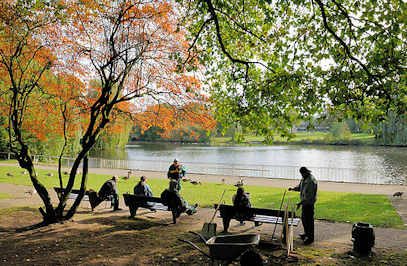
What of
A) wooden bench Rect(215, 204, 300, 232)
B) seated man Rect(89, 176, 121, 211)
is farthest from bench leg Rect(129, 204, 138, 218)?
wooden bench Rect(215, 204, 300, 232)

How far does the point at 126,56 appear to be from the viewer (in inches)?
373

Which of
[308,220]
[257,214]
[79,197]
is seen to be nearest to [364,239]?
[308,220]

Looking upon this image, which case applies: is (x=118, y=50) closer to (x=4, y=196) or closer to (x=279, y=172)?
(x=4, y=196)

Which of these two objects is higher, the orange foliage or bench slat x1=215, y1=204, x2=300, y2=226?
the orange foliage

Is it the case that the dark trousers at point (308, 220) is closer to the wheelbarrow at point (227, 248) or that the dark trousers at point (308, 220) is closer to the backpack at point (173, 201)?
the wheelbarrow at point (227, 248)

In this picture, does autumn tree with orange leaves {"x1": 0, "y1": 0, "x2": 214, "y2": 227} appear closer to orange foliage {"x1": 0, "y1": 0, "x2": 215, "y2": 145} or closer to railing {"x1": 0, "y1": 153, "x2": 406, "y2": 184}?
orange foliage {"x1": 0, "y1": 0, "x2": 215, "y2": 145}

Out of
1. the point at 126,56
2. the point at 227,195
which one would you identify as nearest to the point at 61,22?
the point at 126,56

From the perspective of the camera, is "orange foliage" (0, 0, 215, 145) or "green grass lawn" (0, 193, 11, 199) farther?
"green grass lawn" (0, 193, 11, 199)

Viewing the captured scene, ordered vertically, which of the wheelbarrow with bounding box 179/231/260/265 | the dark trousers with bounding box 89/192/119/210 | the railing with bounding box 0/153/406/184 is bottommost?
the railing with bounding box 0/153/406/184

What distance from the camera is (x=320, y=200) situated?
1313 centimetres

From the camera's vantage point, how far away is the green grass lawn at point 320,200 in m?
10.1

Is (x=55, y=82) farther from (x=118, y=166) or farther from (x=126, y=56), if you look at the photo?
(x=118, y=166)

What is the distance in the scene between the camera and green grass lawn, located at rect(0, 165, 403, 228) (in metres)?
10.1

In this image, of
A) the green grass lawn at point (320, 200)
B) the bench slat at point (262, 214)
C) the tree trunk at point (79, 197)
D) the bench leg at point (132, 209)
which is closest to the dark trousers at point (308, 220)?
the bench slat at point (262, 214)
